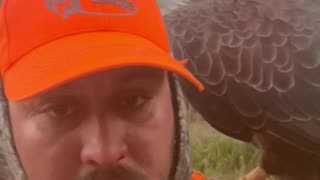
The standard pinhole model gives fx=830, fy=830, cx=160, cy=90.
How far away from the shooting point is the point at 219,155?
14.6 ft

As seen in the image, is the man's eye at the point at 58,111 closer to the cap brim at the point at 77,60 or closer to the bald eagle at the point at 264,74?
the cap brim at the point at 77,60

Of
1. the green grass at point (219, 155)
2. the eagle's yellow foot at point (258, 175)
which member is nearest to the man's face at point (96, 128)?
the eagle's yellow foot at point (258, 175)

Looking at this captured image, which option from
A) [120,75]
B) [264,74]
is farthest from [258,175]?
[120,75]

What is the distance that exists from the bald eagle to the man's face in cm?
129

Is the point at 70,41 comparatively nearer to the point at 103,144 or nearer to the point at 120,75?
the point at 120,75

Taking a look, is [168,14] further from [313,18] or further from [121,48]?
[121,48]

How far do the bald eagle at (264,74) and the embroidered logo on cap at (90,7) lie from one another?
1264 mm

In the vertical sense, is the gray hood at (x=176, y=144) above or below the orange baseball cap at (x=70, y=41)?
below

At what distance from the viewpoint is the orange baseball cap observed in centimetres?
162

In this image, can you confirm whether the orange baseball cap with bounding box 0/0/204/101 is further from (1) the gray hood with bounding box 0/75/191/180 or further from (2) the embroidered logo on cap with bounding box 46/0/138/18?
(1) the gray hood with bounding box 0/75/191/180

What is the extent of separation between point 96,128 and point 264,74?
152 centimetres

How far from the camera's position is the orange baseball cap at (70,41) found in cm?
162

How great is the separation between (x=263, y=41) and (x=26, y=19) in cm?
151

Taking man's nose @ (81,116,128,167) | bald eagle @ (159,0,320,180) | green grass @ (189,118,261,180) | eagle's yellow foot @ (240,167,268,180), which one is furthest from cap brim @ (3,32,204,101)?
green grass @ (189,118,261,180)
